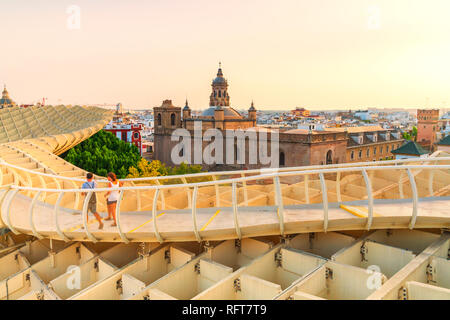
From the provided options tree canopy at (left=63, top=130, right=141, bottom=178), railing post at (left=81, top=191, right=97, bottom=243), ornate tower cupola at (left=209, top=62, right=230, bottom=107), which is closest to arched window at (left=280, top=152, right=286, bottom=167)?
tree canopy at (left=63, top=130, right=141, bottom=178)

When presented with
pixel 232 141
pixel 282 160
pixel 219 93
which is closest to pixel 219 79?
pixel 219 93

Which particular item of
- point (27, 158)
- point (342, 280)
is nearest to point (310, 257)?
point (342, 280)

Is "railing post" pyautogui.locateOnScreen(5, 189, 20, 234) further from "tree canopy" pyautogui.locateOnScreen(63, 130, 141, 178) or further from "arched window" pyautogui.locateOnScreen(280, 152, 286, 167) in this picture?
"arched window" pyautogui.locateOnScreen(280, 152, 286, 167)

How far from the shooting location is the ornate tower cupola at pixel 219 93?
2876 inches

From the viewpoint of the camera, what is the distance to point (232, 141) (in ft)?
175

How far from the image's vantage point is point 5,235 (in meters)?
11.9

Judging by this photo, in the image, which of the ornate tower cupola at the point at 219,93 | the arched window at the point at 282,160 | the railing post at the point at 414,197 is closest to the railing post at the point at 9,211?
the railing post at the point at 414,197

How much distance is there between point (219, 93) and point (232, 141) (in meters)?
22.8

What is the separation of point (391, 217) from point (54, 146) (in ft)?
74.7

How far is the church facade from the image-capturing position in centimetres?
4559

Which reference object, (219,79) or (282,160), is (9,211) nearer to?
(282,160)

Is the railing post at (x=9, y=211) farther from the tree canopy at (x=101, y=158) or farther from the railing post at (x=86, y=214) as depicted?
the tree canopy at (x=101, y=158)

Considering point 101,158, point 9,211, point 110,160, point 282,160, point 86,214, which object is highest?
point 86,214

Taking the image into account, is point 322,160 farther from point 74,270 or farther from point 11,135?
point 74,270
